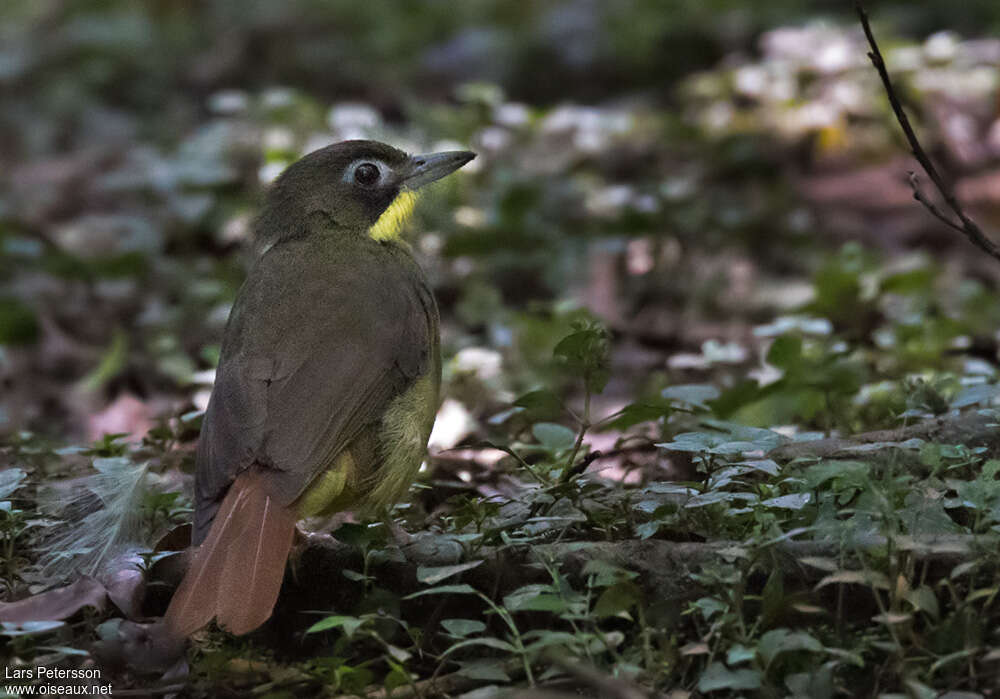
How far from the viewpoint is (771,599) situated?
2930 millimetres

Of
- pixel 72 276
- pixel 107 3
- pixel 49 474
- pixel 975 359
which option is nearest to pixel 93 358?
pixel 72 276

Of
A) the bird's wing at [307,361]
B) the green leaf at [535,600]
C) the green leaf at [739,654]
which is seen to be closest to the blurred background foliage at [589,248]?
the green leaf at [739,654]

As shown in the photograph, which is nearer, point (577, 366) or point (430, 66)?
point (577, 366)

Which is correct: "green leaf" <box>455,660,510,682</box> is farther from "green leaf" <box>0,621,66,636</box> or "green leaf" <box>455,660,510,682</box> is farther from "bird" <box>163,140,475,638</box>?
"green leaf" <box>0,621,66,636</box>

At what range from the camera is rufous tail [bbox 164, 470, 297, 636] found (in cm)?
306

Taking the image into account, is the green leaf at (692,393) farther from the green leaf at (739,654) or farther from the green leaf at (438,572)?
the green leaf at (739,654)

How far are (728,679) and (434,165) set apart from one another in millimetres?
2664

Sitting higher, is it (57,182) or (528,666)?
(57,182)

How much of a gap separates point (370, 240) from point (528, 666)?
2030 mm

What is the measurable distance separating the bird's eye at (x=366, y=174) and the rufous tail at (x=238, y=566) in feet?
5.12

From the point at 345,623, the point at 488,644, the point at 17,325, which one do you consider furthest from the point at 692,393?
the point at 17,325

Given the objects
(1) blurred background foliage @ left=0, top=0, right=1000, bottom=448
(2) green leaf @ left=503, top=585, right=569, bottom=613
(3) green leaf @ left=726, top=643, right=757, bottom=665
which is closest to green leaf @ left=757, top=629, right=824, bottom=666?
(3) green leaf @ left=726, top=643, right=757, bottom=665

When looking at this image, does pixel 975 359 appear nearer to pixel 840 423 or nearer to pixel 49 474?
pixel 840 423

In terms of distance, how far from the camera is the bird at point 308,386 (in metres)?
3.23
